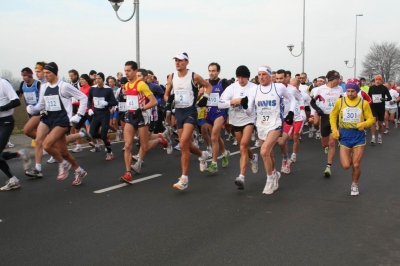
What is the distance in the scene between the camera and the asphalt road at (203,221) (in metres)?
4.40

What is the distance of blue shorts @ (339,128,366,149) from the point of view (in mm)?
6871

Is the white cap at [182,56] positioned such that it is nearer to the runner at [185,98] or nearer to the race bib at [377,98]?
the runner at [185,98]

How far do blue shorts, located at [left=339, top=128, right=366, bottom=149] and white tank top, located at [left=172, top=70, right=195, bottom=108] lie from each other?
2.40 metres

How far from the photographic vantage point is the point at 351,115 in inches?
272

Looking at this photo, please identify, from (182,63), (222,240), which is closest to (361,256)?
(222,240)

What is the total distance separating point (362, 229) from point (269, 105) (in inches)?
96.4

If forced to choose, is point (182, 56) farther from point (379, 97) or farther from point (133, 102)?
point (379, 97)

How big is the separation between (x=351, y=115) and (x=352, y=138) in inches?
13.5

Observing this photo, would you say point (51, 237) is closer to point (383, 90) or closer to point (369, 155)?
point (369, 155)

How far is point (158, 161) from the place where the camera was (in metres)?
10.3

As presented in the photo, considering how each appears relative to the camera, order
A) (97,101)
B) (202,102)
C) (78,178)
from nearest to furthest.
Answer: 1. (202,102)
2. (78,178)
3. (97,101)

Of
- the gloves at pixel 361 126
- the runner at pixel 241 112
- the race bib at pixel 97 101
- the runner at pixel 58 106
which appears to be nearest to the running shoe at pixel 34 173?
the runner at pixel 58 106

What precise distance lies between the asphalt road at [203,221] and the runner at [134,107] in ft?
1.87

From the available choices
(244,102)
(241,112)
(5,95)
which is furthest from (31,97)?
(244,102)
